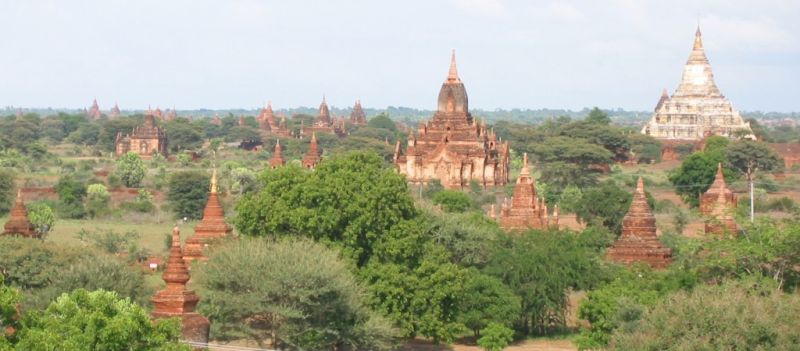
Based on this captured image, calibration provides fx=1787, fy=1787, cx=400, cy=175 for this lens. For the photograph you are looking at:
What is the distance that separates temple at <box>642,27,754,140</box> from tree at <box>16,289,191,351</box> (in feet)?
311

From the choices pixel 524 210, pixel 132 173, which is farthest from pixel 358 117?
pixel 524 210

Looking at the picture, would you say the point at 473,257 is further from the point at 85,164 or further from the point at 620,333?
the point at 85,164

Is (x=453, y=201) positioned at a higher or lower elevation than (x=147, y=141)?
higher

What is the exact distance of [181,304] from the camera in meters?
26.7

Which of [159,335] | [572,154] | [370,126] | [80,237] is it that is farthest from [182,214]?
[370,126]

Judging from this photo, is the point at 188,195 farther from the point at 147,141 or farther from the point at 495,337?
the point at 147,141

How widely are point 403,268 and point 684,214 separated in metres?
30.3

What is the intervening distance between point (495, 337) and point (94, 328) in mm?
14057

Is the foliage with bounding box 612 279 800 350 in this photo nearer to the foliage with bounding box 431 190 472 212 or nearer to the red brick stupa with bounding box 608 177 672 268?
the red brick stupa with bounding box 608 177 672 268

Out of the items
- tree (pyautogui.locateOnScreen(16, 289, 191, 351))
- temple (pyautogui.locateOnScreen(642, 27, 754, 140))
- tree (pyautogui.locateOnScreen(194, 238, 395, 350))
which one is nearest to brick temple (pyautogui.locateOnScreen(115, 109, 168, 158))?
temple (pyautogui.locateOnScreen(642, 27, 754, 140))

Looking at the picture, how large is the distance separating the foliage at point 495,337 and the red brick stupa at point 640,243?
7073 millimetres

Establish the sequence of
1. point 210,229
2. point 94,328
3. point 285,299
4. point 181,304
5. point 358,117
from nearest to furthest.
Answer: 1. point 94,328
2. point 181,304
3. point 285,299
4. point 210,229
5. point 358,117

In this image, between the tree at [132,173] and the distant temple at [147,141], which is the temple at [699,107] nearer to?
the distant temple at [147,141]

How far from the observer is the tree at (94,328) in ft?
71.8
